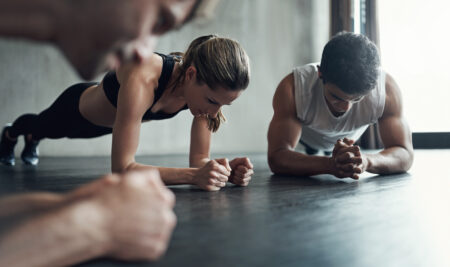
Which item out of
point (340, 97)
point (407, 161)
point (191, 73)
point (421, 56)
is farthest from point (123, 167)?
point (421, 56)

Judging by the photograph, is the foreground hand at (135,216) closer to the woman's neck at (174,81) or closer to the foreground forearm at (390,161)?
the woman's neck at (174,81)

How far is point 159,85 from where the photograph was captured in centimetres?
144

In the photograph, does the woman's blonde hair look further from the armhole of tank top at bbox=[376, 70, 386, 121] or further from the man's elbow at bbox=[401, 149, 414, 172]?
the man's elbow at bbox=[401, 149, 414, 172]

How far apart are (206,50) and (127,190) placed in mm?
856

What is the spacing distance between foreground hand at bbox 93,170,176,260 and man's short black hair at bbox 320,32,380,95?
111 centimetres

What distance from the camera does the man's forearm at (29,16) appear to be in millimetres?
364

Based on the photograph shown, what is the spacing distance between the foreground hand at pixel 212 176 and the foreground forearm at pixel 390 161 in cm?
71

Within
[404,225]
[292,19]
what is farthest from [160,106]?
[292,19]

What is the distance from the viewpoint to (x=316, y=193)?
1.30 m

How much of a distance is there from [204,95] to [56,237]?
3.04 feet

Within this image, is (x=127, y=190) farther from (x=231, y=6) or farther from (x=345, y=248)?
(x=231, y=6)

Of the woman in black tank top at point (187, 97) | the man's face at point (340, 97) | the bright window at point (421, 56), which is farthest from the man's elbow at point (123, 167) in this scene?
the bright window at point (421, 56)

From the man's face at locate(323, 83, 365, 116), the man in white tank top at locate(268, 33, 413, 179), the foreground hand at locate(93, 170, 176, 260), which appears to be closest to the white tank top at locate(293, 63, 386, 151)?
the man in white tank top at locate(268, 33, 413, 179)

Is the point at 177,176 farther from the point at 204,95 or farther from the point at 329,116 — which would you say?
the point at 329,116
